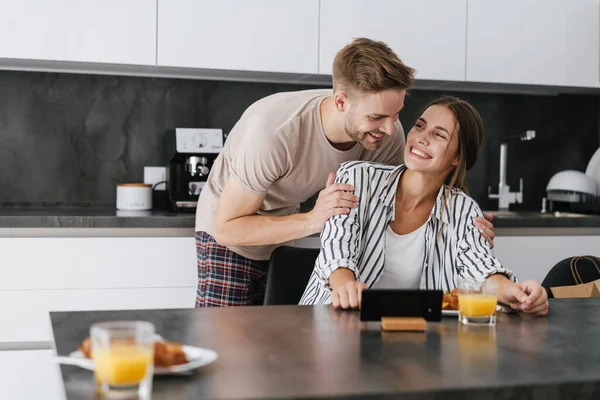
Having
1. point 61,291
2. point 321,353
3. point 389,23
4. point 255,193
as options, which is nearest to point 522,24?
A: point 389,23

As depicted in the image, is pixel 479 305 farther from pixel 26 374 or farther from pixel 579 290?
pixel 26 374

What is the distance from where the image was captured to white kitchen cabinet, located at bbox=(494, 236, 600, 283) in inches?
128

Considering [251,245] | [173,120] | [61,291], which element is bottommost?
[61,291]

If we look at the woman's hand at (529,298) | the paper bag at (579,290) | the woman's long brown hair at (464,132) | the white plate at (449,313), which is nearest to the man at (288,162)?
the woman's long brown hair at (464,132)

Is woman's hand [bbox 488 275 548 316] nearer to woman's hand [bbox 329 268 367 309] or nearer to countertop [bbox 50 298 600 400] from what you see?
countertop [bbox 50 298 600 400]

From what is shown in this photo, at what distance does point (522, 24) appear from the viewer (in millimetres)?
3555

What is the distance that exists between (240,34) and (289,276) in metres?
1.32

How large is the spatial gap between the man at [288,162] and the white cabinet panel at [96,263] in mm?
236

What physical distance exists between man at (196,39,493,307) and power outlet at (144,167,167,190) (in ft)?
2.72

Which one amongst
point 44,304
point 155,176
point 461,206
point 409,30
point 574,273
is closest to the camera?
point 461,206

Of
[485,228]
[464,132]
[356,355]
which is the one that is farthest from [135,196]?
[356,355]

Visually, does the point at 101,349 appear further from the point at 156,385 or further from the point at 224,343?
the point at 224,343

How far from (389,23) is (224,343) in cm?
235

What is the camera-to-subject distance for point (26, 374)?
2.86m
